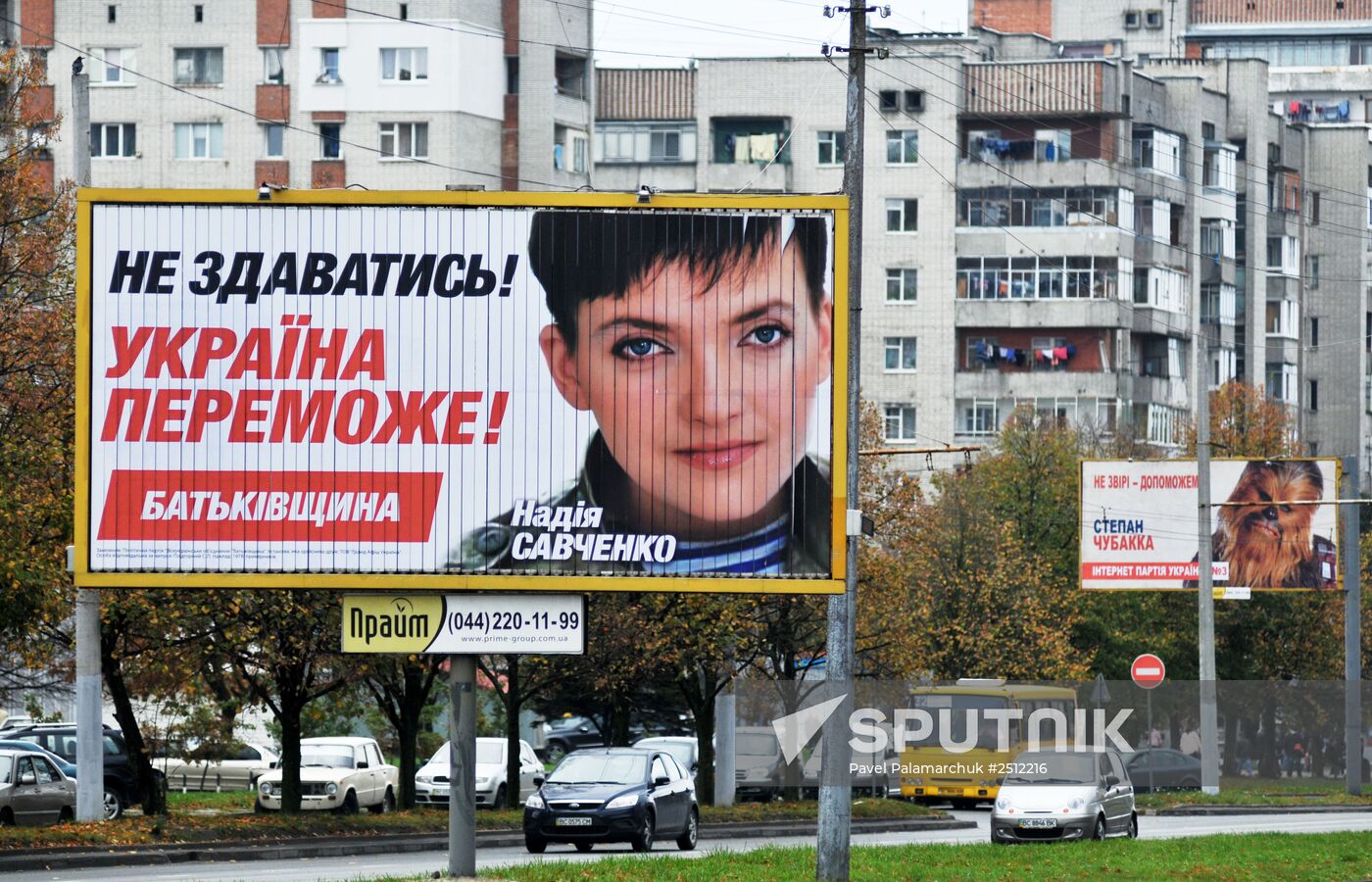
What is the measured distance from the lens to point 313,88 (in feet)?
267

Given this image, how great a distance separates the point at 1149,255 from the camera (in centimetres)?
8956

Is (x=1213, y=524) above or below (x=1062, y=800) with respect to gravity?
above

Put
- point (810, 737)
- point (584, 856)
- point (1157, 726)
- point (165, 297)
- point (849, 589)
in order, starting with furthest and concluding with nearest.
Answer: point (1157, 726), point (810, 737), point (584, 856), point (849, 589), point (165, 297)

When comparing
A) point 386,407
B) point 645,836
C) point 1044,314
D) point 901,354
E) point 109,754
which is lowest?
point 645,836

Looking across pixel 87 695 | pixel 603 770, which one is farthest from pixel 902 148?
pixel 87 695

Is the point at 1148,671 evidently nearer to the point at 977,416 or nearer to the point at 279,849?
the point at 279,849

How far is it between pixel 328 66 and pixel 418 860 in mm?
56690

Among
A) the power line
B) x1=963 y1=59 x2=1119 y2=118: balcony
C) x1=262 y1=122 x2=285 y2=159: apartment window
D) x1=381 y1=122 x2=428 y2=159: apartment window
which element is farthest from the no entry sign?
x1=963 y1=59 x2=1119 y2=118: balcony

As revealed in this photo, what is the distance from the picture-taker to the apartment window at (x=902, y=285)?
297 ft

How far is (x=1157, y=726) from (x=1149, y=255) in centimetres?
2850

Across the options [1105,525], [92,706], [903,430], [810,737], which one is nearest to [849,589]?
[92,706]

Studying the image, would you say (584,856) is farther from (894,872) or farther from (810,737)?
(810,737)

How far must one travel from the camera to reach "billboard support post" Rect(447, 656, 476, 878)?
19.8 meters

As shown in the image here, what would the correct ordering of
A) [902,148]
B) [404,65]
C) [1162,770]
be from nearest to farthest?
[1162,770]
[404,65]
[902,148]
